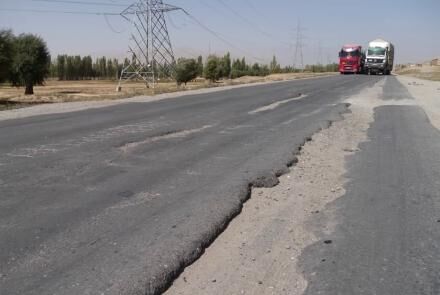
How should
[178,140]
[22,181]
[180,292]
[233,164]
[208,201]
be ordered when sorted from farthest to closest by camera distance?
[178,140] → [233,164] → [22,181] → [208,201] → [180,292]

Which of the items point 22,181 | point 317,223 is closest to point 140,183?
point 22,181

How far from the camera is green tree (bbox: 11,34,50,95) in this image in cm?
4734

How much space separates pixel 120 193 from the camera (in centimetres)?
668

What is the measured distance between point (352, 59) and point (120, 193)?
6153 centimetres

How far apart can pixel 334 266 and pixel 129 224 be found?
218 cm

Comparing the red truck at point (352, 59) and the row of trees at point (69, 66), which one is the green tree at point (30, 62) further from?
the red truck at point (352, 59)

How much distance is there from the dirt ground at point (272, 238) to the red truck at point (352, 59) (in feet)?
187

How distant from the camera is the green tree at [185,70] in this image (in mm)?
59344

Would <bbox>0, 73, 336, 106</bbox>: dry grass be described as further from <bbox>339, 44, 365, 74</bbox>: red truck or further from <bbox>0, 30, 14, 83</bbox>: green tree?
<bbox>339, 44, 365, 74</bbox>: red truck

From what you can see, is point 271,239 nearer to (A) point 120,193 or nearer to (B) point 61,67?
(A) point 120,193

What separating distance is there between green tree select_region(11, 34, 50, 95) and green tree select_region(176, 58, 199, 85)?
49.2ft

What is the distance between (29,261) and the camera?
438 centimetres

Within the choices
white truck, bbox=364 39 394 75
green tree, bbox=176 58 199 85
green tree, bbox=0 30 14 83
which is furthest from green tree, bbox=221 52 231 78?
green tree, bbox=0 30 14 83

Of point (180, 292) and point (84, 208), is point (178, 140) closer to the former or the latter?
point (84, 208)
